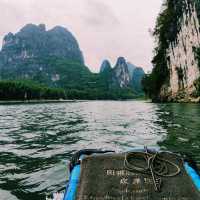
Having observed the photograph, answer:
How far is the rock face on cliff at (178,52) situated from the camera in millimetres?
70938

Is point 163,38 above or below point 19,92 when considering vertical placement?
above

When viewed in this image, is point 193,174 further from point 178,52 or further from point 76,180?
point 178,52

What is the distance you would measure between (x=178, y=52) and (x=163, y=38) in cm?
1141

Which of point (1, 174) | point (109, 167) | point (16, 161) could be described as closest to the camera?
point (109, 167)

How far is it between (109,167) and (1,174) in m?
4.84

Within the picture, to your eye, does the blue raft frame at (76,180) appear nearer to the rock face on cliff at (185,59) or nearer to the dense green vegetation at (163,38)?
the rock face on cliff at (185,59)

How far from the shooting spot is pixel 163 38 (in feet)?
288

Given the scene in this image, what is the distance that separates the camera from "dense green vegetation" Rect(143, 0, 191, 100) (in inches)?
3238

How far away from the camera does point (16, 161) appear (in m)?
10.5

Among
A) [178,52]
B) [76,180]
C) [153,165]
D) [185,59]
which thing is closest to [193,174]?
[153,165]

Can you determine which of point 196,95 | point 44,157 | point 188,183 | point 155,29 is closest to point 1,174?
point 44,157

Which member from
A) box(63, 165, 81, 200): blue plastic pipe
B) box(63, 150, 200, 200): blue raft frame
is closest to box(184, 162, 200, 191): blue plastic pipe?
box(63, 150, 200, 200): blue raft frame

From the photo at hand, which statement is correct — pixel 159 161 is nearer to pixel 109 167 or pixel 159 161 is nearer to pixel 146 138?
pixel 109 167

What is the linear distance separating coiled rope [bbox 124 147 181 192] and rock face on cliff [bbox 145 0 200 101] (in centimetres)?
6289
